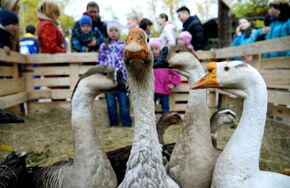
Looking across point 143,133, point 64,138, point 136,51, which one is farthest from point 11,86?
point 136,51

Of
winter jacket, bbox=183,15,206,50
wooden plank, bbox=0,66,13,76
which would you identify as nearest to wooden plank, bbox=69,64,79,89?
wooden plank, bbox=0,66,13,76

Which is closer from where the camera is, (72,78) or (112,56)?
(112,56)

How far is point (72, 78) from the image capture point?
6.35 metres

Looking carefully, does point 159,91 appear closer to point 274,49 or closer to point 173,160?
point 274,49

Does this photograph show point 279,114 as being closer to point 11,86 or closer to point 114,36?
point 114,36

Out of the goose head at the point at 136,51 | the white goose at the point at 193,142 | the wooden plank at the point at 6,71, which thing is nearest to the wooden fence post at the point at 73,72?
the wooden plank at the point at 6,71

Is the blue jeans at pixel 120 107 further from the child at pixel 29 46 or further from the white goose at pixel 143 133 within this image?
the white goose at pixel 143 133

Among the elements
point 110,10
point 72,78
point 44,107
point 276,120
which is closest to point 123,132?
point 72,78

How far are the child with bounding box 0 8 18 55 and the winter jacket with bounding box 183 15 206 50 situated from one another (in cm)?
398

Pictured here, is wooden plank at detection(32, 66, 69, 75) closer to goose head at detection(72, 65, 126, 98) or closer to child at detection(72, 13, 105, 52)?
child at detection(72, 13, 105, 52)

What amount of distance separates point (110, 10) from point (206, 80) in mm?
17306

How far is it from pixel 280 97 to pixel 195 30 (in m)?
3.17

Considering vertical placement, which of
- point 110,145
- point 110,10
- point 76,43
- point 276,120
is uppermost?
point 110,10

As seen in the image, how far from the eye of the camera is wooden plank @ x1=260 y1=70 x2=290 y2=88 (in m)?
4.21
